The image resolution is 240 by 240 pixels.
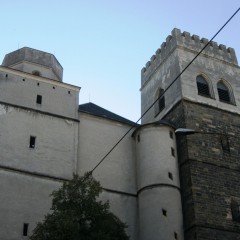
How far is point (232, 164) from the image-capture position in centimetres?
2409

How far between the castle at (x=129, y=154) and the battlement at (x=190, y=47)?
169 cm

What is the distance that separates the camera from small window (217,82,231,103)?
27594 mm

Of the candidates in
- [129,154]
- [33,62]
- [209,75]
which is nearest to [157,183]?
[129,154]

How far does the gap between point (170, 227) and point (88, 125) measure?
→ 21.6ft

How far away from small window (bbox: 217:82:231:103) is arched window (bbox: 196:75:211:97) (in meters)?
0.78

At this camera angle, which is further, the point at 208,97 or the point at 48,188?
the point at 208,97

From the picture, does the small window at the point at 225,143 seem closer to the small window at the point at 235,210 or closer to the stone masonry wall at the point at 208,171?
the stone masonry wall at the point at 208,171

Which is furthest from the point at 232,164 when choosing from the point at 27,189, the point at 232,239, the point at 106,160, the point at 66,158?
the point at 27,189

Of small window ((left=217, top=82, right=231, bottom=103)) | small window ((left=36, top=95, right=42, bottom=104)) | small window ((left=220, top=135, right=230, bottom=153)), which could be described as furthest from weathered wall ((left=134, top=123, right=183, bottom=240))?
small window ((left=36, top=95, right=42, bottom=104))

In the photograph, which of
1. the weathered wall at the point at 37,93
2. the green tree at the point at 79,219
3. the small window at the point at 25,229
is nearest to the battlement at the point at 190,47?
the weathered wall at the point at 37,93

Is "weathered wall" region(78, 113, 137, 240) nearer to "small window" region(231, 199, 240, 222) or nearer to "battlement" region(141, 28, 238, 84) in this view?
"small window" region(231, 199, 240, 222)

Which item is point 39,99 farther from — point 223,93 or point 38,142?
point 223,93

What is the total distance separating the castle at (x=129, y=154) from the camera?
2095 cm

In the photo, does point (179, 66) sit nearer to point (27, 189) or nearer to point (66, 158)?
point (66, 158)
